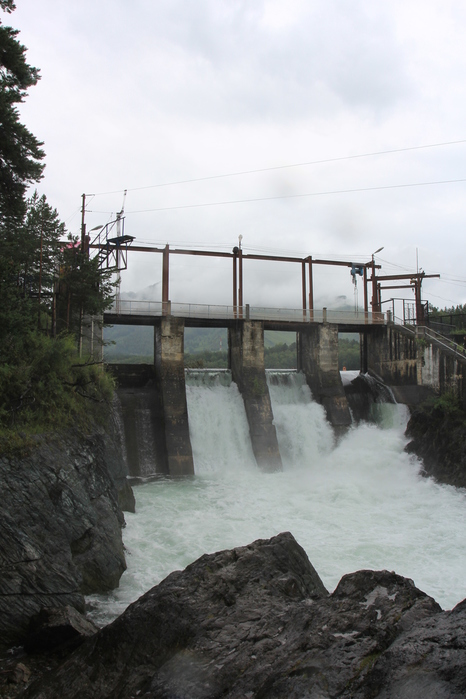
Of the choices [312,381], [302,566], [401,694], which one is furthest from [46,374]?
[312,381]

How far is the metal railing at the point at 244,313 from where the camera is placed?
23156mm

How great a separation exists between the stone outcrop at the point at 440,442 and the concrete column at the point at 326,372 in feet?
11.6

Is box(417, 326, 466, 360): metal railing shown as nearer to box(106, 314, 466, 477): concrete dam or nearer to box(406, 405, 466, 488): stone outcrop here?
box(106, 314, 466, 477): concrete dam

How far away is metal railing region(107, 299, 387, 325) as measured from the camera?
2316cm

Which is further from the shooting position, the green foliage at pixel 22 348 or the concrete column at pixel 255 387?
the concrete column at pixel 255 387

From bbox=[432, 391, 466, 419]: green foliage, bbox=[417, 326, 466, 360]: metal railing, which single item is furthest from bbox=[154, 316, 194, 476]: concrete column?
bbox=[417, 326, 466, 360]: metal railing

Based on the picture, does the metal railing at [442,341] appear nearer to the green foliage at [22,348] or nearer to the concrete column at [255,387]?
the concrete column at [255,387]

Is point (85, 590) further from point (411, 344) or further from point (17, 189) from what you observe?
point (411, 344)

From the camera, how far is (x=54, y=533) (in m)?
7.93

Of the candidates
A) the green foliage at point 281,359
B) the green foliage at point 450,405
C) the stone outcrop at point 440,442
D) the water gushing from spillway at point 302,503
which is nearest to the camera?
the water gushing from spillway at point 302,503

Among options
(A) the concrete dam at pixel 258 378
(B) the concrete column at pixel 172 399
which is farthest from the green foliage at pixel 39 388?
(A) the concrete dam at pixel 258 378

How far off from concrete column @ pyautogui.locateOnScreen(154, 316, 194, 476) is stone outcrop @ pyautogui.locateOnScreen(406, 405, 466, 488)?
10.5 meters

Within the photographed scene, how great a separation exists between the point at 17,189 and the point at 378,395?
69.8 feet

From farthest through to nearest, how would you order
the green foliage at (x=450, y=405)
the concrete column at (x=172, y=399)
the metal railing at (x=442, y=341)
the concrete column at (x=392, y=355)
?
the concrete column at (x=392, y=355) → the metal railing at (x=442, y=341) → the green foliage at (x=450, y=405) → the concrete column at (x=172, y=399)
